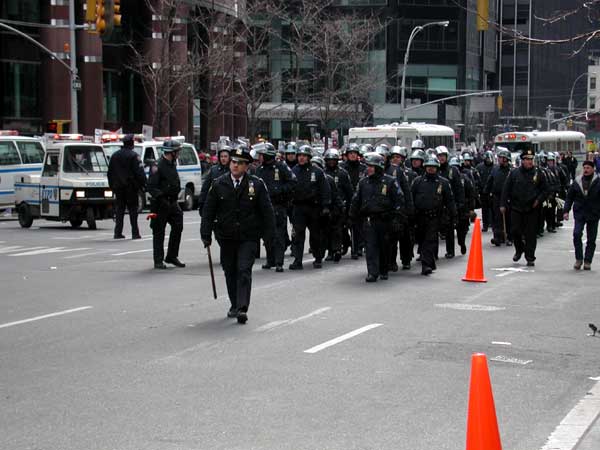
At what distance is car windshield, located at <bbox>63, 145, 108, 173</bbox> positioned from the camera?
2538 cm

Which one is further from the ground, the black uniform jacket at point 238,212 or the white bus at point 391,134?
the white bus at point 391,134

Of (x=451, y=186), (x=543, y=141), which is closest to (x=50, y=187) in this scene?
(x=451, y=186)

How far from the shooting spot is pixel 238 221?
1173cm

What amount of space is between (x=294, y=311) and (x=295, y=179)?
5038mm

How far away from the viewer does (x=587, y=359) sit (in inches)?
391

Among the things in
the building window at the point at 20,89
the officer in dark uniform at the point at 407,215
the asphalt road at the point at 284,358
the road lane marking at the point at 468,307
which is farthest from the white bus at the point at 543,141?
the road lane marking at the point at 468,307

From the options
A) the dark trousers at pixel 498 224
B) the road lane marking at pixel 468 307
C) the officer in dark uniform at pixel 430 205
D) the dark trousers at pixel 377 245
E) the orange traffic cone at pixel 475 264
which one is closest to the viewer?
the road lane marking at pixel 468 307

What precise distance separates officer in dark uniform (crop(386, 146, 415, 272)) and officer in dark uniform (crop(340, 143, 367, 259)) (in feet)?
2.06

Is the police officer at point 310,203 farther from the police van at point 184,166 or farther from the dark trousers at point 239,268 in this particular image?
the police van at point 184,166

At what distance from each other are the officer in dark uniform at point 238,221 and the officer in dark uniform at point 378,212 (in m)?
3.77

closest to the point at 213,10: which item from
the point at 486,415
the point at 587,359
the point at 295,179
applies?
the point at 295,179

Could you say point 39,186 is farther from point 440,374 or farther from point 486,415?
point 486,415

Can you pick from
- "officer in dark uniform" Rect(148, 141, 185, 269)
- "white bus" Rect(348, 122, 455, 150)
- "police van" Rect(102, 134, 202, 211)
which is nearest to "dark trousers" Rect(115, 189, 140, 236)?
"officer in dark uniform" Rect(148, 141, 185, 269)

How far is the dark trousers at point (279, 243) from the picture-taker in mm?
16469
